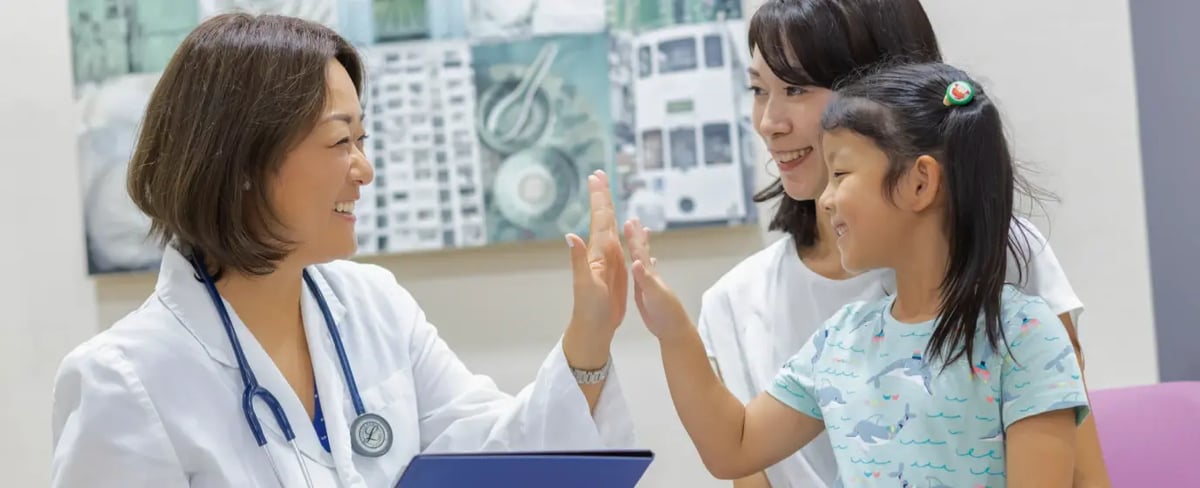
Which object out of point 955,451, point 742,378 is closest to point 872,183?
point 955,451

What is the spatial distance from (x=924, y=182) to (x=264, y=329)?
88cm

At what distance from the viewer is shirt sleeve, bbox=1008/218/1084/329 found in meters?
1.56

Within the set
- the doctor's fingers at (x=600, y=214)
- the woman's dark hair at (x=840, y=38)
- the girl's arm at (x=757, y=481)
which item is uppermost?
the woman's dark hair at (x=840, y=38)

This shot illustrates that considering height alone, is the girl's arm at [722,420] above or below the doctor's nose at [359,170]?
below

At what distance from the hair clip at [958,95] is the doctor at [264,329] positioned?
0.49 meters

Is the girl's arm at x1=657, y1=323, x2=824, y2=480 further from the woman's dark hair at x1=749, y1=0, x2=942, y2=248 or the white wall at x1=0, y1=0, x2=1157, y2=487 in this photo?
the white wall at x1=0, y1=0, x2=1157, y2=487

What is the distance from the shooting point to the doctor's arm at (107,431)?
4.42 feet

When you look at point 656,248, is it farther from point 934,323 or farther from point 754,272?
point 934,323

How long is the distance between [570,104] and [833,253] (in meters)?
0.90

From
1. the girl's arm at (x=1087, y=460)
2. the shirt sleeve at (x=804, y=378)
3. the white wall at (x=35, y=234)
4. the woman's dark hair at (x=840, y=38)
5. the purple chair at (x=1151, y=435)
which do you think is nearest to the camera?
the girl's arm at (x=1087, y=460)

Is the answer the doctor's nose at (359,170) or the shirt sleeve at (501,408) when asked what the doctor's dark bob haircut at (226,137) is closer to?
the doctor's nose at (359,170)

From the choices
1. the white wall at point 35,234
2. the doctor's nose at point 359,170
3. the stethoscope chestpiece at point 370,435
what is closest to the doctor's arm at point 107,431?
the stethoscope chestpiece at point 370,435

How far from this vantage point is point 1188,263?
2.52 m

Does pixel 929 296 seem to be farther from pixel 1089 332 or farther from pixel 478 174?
pixel 478 174
